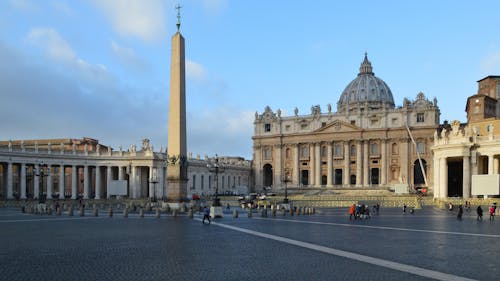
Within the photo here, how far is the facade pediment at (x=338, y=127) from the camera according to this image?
99062 millimetres

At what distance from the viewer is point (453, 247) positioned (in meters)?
17.3

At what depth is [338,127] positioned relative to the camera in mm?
100250

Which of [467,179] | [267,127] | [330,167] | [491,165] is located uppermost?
[267,127]

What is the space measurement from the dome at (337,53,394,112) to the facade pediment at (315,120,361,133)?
2109cm

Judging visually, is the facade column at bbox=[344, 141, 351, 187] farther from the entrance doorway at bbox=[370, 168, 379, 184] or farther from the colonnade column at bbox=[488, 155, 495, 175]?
the colonnade column at bbox=[488, 155, 495, 175]

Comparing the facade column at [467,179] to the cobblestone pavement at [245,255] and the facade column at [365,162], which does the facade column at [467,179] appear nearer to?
the cobblestone pavement at [245,255]

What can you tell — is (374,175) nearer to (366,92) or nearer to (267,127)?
(267,127)

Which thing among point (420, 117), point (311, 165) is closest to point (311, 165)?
point (311, 165)

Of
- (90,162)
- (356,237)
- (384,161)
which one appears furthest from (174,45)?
(384,161)

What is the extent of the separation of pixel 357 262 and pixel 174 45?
2309cm

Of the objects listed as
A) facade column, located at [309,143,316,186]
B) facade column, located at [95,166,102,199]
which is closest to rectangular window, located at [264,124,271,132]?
facade column, located at [309,143,316,186]

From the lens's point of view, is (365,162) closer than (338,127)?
Yes

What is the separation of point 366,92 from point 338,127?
1144 inches

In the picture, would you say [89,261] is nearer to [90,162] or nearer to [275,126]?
[90,162]
